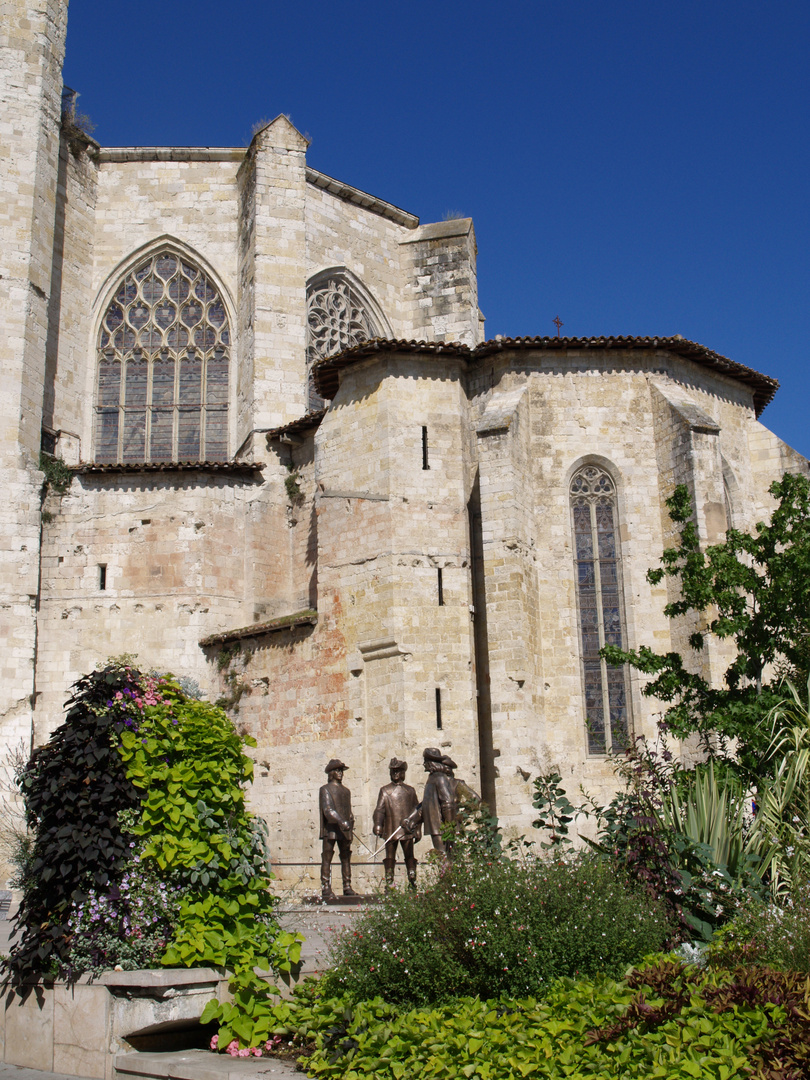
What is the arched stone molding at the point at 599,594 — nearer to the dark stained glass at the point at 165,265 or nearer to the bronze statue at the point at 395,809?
the bronze statue at the point at 395,809

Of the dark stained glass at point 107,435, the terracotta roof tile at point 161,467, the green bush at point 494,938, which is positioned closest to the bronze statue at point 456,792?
the green bush at point 494,938

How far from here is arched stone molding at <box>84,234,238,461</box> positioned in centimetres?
2341

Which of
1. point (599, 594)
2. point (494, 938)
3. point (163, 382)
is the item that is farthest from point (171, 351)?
point (494, 938)

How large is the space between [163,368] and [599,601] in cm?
1186

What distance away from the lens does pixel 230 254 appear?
24391mm

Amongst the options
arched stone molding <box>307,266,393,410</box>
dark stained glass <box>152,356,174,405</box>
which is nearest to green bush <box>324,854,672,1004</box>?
arched stone molding <box>307,266,393,410</box>

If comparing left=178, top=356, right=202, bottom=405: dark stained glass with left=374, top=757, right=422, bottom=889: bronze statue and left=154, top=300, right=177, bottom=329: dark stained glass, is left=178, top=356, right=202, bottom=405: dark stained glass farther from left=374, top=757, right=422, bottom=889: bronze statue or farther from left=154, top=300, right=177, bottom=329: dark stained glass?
left=374, top=757, right=422, bottom=889: bronze statue

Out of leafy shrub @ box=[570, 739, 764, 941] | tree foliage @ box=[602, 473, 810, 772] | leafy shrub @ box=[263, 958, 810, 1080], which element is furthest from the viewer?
tree foliage @ box=[602, 473, 810, 772]

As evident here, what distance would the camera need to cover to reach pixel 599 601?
1786 centimetres

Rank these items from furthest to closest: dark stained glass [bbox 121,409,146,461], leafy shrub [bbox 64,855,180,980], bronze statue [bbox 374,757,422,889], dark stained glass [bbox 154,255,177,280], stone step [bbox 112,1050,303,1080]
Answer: dark stained glass [bbox 154,255,177,280]
dark stained glass [bbox 121,409,146,461]
bronze statue [bbox 374,757,422,889]
leafy shrub [bbox 64,855,180,980]
stone step [bbox 112,1050,303,1080]

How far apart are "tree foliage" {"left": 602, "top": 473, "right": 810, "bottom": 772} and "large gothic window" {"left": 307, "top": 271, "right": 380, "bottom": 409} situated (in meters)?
12.9

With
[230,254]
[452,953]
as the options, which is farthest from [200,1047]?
[230,254]

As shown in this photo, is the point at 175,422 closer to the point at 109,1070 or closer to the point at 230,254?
the point at 230,254

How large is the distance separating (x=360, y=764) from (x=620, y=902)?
973 cm
